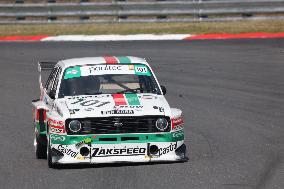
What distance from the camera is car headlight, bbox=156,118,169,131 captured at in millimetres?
10516

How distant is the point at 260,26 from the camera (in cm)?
2753

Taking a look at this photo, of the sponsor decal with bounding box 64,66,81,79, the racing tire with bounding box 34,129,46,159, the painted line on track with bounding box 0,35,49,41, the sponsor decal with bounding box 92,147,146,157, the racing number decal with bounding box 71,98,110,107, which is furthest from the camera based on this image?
the painted line on track with bounding box 0,35,49,41

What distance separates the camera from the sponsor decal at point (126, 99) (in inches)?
423

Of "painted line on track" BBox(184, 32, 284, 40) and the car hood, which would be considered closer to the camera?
the car hood

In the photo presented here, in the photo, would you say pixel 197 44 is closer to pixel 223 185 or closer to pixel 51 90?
pixel 51 90

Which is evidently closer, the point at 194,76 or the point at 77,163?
the point at 77,163

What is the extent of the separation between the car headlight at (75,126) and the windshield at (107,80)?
1.06m

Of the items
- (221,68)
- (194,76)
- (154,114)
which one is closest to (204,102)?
(194,76)

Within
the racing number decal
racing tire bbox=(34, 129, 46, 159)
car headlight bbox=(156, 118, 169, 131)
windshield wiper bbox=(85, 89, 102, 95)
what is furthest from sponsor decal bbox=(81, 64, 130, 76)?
car headlight bbox=(156, 118, 169, 131)

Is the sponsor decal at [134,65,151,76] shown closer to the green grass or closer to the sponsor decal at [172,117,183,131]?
the sponsor decal at [172,117,183,131]

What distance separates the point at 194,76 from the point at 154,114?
352 inches

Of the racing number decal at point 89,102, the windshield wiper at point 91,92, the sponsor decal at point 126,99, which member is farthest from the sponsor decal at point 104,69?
the racing number decal at point 89,102

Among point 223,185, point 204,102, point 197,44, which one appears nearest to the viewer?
point 223,185

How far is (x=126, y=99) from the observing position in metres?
10.9
